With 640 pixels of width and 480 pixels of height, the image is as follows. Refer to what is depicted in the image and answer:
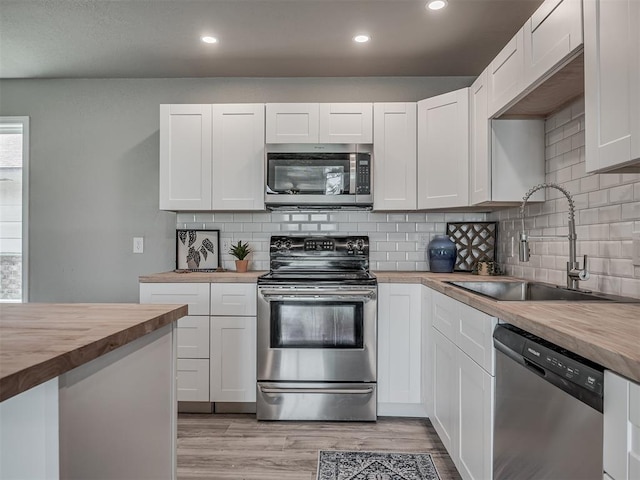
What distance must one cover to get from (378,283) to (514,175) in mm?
1024

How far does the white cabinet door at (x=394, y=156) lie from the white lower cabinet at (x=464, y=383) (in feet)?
2.80

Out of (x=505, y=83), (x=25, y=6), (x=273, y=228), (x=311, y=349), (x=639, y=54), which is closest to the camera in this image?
(x=639, y=54)

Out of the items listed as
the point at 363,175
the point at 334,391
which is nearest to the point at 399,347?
the point at 334,391

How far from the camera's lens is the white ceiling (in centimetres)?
224

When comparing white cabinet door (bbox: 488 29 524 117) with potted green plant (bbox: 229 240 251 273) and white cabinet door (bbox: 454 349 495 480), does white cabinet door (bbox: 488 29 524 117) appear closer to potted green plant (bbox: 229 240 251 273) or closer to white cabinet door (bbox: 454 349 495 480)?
white cabinet door (bbox: 454 349 495 480)

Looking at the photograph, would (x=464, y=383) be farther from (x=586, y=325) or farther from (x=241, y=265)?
(x=241, y=265)

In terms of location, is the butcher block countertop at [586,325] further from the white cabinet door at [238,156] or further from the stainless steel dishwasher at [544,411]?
the white cabinet door at [238,156]

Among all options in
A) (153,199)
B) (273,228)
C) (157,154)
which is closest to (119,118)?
(157,154)

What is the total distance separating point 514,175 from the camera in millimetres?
2295

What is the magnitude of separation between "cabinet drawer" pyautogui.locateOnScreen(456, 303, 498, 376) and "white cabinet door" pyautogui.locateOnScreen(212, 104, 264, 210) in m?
1.64

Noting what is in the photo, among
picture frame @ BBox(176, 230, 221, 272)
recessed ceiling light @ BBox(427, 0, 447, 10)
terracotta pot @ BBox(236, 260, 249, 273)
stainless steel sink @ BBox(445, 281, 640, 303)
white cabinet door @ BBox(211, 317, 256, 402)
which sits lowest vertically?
white cabinet door @ BBox(211, 317, 256, 402)

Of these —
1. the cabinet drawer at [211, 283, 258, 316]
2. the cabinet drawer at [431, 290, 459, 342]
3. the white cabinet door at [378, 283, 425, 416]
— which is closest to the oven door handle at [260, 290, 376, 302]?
the white cabinet door at [378, 283, 425, 416]

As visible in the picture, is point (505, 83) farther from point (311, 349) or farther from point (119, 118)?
point (119, 118)

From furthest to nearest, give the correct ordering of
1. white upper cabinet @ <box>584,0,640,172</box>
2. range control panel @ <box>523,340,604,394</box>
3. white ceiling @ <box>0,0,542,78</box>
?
white ceiling @ <box>0,0,542,78</box>
white upper cabinet @ <box>584,0,640,172</box>
range control panel @ <box>523,340,604,394</box>
